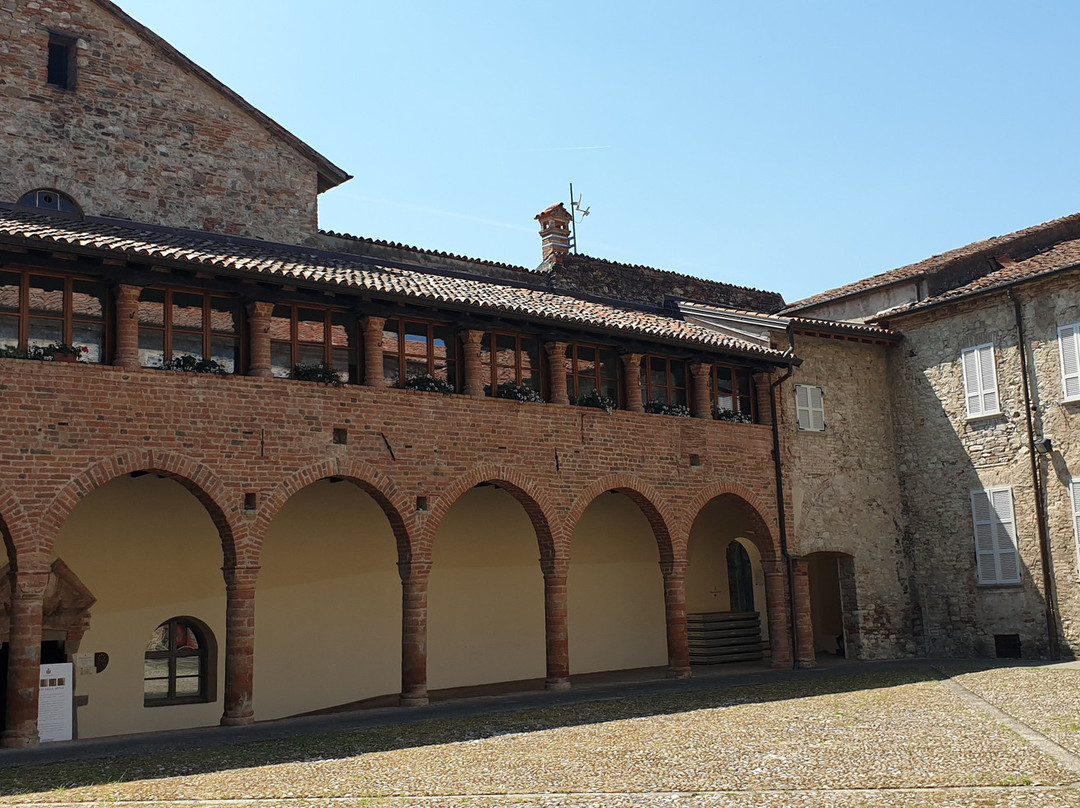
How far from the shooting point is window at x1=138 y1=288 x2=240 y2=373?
47.9 feet

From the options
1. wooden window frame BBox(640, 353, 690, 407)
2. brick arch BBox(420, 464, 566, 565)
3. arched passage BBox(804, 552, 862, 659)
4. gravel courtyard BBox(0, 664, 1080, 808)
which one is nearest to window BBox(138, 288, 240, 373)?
brick arch BBox(420, 464, 566, 565)

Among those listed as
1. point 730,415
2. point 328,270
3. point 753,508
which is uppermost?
point 328,270

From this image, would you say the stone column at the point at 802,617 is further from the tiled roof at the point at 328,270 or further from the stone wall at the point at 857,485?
the tiled roof at the point at 328,270

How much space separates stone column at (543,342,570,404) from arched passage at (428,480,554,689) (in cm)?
212

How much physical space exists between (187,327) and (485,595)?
794cm

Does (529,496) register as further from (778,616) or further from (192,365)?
(778,616)

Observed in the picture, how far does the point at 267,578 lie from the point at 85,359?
4.90m

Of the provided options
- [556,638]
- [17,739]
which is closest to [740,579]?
[556,638]

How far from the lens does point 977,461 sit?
2164 centimetres

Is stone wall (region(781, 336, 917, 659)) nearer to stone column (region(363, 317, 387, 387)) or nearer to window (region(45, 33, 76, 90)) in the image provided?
stone column (region(363, 317, 387, 387))

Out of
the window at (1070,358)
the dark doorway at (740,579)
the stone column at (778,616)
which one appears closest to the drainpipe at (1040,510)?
the window at (1070,358)

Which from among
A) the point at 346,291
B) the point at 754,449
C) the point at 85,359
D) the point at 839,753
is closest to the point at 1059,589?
the point at 754,449

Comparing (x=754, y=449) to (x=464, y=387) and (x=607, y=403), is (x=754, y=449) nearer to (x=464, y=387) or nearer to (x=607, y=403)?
(x=607, y=403)

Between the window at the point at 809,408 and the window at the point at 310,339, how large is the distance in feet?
32.0
